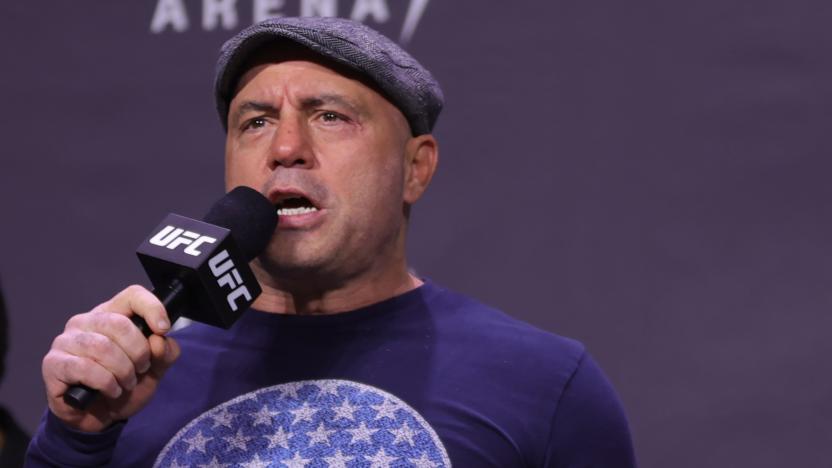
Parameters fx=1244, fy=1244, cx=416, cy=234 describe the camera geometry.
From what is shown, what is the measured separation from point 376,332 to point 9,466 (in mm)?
522

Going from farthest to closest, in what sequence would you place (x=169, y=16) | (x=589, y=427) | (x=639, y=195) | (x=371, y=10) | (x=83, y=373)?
(x=169, y=16)
(x=371, y=10)
(x=639, y=195)
(x=589, y=427)
(x=83, y=373)

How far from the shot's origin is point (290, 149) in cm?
114

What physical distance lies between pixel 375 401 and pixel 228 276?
23 cm

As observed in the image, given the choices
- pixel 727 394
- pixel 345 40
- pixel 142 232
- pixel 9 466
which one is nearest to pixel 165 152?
pixel 142 232

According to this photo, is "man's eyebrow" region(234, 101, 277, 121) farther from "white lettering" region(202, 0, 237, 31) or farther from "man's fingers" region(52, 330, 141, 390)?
"white lettering" region(202, 0, 237, 31)

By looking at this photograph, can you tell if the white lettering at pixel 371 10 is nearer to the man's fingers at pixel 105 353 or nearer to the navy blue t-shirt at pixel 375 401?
the navy blue t-shirt at pixel 375 401

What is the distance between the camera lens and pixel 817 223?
57.2 inches

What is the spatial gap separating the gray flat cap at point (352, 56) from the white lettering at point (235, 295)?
12.5 inches

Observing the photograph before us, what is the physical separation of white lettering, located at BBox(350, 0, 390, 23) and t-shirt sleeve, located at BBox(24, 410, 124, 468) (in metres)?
0.80

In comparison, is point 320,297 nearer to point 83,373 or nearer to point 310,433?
point 310,433

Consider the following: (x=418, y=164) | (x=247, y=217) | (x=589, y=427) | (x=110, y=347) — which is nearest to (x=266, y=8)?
(x=418, y=164)

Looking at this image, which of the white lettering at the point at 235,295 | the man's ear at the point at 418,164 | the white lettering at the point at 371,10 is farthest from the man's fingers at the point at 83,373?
the white lettering at the point at 371,10

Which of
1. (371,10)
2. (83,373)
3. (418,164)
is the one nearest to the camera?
(83,373)

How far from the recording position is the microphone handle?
0.83 meters
